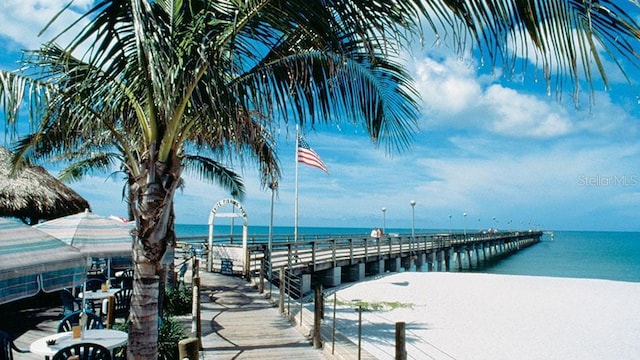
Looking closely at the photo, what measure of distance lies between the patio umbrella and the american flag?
12770 millimetres

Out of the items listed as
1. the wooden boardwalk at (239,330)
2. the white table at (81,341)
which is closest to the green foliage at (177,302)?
the wooden boardwalk at (239,330)

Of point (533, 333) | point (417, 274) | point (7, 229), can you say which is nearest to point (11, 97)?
point (7, 229)

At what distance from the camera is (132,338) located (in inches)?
176

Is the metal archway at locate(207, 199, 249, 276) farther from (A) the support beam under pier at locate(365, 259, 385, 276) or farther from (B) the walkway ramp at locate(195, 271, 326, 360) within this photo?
(A) the support beam under pier at locate(365, 259, 385, 276)

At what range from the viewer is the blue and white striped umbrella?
336 inches

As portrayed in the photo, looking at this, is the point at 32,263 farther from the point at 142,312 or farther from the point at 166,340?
the point at 166,340

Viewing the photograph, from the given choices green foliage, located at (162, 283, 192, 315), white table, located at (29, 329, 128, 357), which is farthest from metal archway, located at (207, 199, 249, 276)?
white table, located at (29, 329, 128, 357)

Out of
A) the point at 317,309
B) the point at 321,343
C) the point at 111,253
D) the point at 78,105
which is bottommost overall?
the point at 321,343

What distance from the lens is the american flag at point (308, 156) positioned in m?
18.0

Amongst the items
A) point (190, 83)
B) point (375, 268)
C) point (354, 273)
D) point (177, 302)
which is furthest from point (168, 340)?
point (375, 268)

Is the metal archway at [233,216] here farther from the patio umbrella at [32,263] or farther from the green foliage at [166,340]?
the patio umbrella at [32,263]

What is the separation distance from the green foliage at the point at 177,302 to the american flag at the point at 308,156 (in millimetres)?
7602

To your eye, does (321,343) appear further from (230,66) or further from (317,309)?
(230,66)

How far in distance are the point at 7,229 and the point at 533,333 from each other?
14323 mm
